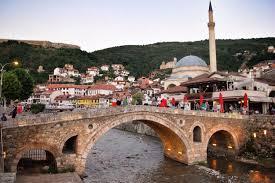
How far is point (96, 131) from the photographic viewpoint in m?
19.6

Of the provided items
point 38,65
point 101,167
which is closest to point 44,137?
point 101,167

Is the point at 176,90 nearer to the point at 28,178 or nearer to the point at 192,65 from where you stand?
the point at 192,65

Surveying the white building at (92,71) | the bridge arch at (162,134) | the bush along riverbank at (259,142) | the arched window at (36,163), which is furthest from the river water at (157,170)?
the white building at (92,71)

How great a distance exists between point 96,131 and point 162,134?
8549 millimetres

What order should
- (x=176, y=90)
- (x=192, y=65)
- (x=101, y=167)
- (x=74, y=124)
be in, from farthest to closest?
1. (x=192, y=65)
2. (x=176, y=90)
3. (x=101, y=167)
4. (x=74, y=124)

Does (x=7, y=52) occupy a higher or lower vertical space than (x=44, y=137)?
higher

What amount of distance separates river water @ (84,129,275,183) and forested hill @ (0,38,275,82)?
277 feet

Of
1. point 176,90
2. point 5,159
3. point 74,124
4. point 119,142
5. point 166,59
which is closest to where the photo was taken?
point 5,159

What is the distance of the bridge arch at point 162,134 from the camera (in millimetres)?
19188

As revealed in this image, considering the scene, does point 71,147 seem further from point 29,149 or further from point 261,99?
point 261,99

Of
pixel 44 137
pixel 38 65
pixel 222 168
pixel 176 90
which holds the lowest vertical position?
pixel 222 168

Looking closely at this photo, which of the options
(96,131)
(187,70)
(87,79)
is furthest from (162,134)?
(87,79)

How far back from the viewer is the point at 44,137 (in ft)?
57.4

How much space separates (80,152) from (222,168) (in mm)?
11863
